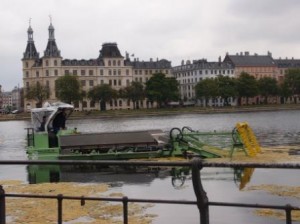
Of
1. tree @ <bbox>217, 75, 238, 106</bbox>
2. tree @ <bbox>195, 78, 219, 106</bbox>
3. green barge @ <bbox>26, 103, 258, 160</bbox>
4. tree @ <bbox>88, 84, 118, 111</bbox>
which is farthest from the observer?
tree @ <bbox>195, 78, 219, 106</bbox>

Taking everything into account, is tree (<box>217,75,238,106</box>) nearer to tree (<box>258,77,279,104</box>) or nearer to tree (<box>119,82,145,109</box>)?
tree (<box>258,77,279,104</box>)

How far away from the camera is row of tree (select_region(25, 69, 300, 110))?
168 metres

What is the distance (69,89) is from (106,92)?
54.7 feet

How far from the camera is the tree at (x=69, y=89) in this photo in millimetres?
165700

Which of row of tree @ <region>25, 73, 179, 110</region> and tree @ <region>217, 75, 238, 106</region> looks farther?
tree @ <region>217, 75, 238, 106</region>

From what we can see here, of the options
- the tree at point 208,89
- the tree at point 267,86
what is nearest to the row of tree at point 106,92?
the tree at point 208,89

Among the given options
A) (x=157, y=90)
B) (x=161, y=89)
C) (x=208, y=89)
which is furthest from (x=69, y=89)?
(x=208, y=89)

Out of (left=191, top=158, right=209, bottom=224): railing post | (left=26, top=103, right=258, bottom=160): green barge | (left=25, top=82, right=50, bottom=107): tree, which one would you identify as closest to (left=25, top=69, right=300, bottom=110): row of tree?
(left=25, top=82, right=50, bottom=107): tree

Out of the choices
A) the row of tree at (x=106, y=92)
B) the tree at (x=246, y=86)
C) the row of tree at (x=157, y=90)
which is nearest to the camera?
the row of tree at (x=106, y=92)

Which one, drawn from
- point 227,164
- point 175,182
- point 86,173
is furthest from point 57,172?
point 227,164

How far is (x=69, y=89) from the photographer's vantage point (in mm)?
165125

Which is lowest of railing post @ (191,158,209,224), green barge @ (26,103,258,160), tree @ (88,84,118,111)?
green barge @ (26,103,258,160)

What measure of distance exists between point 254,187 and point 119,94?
556ft

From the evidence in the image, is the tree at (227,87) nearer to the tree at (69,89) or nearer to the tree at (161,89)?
the tree at (161,89)
